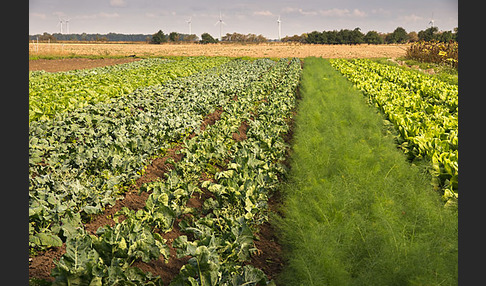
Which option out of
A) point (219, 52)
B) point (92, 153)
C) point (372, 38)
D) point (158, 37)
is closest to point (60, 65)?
point (219, 52)

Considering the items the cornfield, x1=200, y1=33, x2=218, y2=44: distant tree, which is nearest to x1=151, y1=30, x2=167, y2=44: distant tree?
x1=200, y1=33, x2=218, y2=44: distant tree

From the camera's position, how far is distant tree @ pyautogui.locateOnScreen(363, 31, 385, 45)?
A: 103188 mm

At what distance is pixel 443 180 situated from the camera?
6.82m

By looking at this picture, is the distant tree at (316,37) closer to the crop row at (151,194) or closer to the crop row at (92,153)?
the crop row at (92,153)

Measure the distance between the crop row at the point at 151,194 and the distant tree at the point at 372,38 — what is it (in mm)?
101184

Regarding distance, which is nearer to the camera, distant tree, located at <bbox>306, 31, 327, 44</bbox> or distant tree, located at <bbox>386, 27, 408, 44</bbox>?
distant tree, located at <bbox>306, 31, 327, 44</bbox>

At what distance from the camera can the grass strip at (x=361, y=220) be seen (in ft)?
13.2

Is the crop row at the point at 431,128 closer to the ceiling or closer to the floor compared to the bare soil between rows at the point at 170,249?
closer to the ceiling

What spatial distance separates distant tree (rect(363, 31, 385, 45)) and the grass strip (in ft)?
338

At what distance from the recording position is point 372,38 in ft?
340

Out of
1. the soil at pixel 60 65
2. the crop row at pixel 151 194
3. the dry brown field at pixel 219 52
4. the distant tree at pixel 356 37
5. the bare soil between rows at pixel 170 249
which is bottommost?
the bare soil between rows at pixel 170 249

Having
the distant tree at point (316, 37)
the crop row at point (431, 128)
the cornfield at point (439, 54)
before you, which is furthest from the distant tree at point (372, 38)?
the crop row at point (431, 128)

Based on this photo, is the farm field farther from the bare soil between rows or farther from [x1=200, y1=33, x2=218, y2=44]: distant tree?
[x1=200, y1=33, x2=218, y2=44]: distant tree

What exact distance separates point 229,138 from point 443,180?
4852mm
